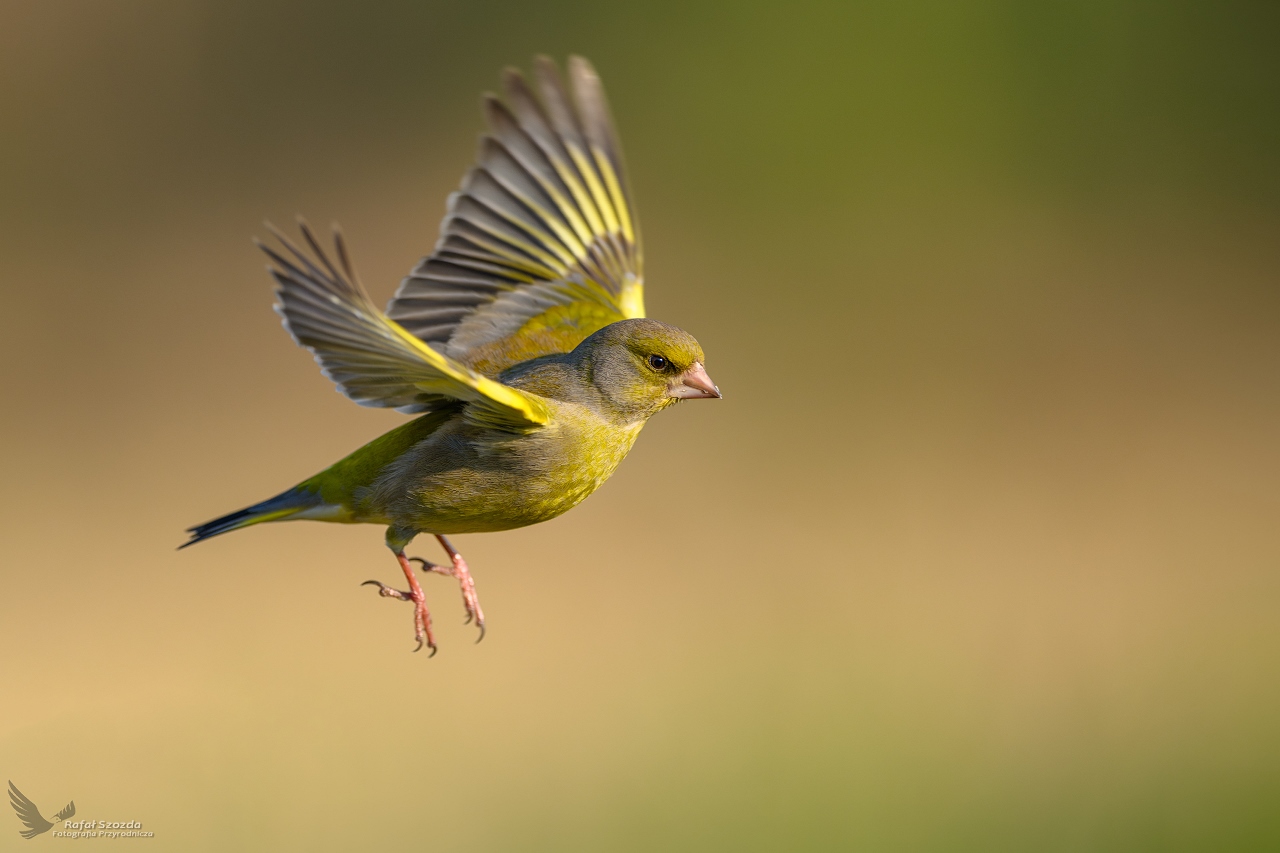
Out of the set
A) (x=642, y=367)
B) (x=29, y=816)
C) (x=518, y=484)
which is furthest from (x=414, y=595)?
(x=29, y=816)

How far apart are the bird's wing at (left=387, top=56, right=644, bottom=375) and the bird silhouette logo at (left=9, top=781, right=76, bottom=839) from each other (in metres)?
2.00

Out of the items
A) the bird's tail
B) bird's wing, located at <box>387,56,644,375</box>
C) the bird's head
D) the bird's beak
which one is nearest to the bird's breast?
the bird's head

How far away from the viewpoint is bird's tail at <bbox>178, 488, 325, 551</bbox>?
352 cm

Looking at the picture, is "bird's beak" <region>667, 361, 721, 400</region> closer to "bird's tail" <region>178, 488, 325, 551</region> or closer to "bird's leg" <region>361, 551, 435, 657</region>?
"bird's leg" <region>361, 551, 435, 657</region>

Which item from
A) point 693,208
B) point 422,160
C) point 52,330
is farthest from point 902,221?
point 52,330

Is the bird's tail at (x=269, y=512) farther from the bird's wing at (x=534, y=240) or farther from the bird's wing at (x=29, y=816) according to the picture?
the bird's wing at (x=29, y=816)

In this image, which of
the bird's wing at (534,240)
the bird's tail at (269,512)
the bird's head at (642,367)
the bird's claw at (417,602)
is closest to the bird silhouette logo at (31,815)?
the bird's tail at (269,512)

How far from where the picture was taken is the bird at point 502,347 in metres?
2.97

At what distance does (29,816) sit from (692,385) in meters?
2.68

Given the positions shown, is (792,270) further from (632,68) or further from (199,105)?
(199,105)

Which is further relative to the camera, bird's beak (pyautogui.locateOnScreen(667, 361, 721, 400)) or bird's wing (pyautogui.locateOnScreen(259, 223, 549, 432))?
bird's beak (pyautogui.locateOnScreen(667, 361, 721, 400))

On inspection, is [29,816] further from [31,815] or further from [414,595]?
[414,595]

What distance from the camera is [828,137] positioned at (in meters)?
11.2

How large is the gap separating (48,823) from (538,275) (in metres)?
2.39
